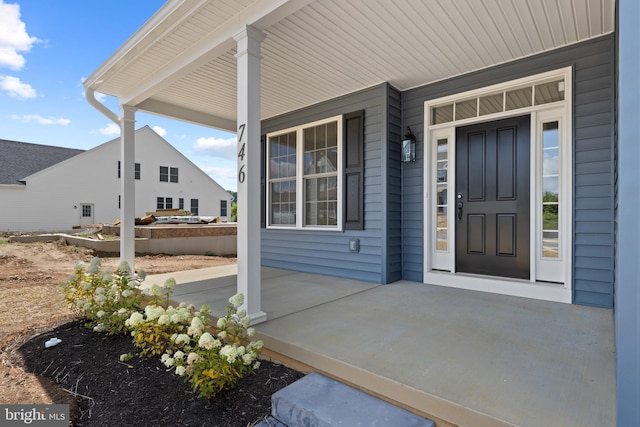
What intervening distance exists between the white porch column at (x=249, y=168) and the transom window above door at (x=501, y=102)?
235 cm

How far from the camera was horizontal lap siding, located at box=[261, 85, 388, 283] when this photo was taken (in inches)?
156

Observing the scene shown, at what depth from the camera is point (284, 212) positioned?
5.21 meters

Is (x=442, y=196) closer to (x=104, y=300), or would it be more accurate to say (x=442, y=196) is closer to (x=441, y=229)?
Result: (x=441, y=229)

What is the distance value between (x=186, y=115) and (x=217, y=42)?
2.56 m

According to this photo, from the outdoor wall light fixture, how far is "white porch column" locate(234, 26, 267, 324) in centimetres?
211

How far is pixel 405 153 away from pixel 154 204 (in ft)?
53.1

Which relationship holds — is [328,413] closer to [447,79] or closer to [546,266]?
[546,266]

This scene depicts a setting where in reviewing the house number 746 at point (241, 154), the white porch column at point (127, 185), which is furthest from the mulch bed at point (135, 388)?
the white porch column at point (127, 185)

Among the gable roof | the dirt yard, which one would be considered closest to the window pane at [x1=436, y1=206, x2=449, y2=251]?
the dirt yard

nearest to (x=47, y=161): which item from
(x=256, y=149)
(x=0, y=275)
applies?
(x=0, y=275)

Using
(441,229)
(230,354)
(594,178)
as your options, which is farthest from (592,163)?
(230,354)

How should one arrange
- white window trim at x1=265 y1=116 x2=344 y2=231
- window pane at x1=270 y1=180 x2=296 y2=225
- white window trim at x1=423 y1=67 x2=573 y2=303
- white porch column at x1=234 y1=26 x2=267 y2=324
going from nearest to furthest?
white porch column at x1=234 y1=26 x2=267 y2=324 → white window trim at x1=423 y1=67 x2=573 y2=303 → white window trim at x1=265 y1=116 x2=344 y2=231 → window pane at x1=270 y1=180 x2=296 y2=225

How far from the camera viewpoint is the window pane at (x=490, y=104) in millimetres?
3452

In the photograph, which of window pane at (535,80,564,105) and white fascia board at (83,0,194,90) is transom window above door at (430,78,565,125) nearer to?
window pane at (535,80,564,105)
